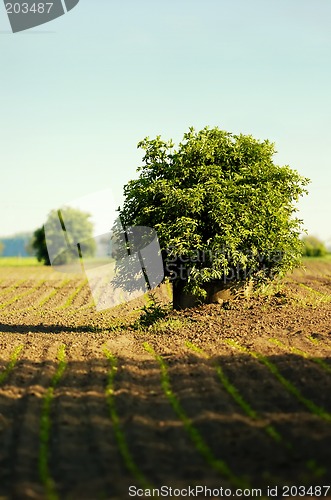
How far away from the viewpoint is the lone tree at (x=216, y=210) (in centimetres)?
2558

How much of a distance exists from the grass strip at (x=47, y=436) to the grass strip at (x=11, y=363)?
1402mm

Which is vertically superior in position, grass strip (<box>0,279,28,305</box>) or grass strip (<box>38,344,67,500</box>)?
grass strip (<box>38,344,67,500</box>)

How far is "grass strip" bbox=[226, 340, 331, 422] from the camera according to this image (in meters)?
13.3

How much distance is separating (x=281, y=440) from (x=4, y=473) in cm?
489

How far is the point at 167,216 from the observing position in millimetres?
26156

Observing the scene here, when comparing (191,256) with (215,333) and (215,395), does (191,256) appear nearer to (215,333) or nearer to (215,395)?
(215,333)

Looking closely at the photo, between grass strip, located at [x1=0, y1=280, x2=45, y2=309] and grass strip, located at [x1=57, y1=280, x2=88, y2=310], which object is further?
grass strip, located at [x1=0, y1=280, x2=45, y2=309]

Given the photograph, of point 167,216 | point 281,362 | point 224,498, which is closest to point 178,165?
point 167,216

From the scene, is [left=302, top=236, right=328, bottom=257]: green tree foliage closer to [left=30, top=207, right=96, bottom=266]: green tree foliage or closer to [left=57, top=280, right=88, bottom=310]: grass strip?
[left=30, top=207, right=96, bottom=266]: green tree foliage

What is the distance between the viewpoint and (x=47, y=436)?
12.9 meters

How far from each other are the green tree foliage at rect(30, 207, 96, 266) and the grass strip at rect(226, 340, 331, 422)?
5377cm

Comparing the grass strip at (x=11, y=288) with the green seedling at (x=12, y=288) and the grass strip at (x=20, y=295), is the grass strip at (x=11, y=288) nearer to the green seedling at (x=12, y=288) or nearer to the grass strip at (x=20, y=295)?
the green seedling at (x=12, y=288)

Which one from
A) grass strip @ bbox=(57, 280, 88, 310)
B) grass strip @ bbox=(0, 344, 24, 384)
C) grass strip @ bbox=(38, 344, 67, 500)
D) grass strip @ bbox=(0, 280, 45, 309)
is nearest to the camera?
grass strip @ bbox=(38, 344, 67, 500)

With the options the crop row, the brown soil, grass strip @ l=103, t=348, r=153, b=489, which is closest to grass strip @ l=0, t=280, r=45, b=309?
the brown soil
